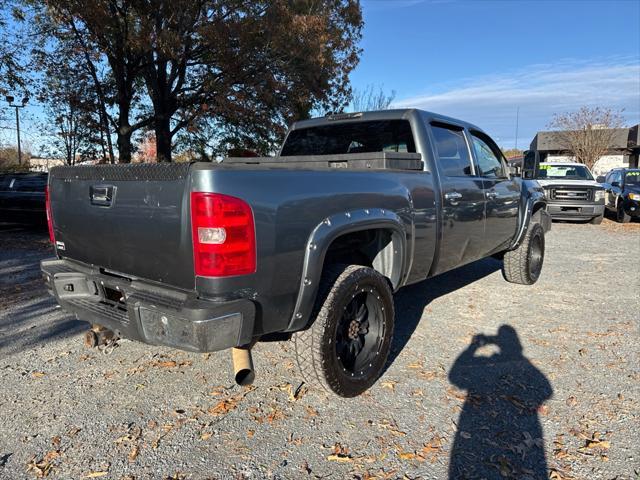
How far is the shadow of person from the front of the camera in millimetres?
2441

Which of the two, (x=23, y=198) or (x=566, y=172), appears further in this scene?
(x=566, y=172)

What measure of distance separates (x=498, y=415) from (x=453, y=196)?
186 cm

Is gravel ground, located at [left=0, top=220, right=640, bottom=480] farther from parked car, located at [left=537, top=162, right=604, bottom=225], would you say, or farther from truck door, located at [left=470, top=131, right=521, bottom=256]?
parked car, located at [left=537, top=162, right=604, bottom=225]

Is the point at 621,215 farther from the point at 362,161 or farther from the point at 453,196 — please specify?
the point at 362,161

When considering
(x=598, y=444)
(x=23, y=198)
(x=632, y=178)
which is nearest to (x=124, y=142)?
(x=23, y=198)

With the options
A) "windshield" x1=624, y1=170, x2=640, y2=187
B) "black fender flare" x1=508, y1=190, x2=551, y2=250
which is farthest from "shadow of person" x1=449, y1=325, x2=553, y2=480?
"windshield" x1=624, y1=170, x2=640, y2=187

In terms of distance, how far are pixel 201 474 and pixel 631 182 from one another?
1548 cm

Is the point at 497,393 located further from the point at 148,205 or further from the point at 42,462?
the point at 42,462

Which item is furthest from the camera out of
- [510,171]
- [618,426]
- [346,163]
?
[510,171]

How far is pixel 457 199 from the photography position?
411 centimetres

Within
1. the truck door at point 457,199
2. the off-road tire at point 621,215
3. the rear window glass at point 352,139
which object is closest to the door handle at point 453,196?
the truck door at point 457,199

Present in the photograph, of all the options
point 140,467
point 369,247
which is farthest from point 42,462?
point 369,247

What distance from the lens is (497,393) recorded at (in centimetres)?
318

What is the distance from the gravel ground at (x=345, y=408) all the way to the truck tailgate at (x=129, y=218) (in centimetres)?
92
